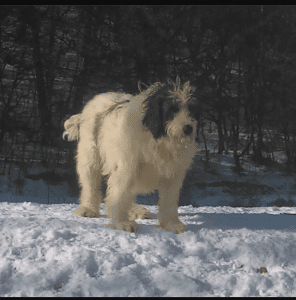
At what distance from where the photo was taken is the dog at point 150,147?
3635 mm

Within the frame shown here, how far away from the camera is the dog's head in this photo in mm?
3570

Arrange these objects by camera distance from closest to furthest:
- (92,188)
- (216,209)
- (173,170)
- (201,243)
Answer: (201,243), (173,170), (92,188), (216,209)

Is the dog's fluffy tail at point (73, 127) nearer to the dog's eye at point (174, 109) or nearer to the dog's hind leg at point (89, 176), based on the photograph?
the dog's hind leg at point (89, 176)

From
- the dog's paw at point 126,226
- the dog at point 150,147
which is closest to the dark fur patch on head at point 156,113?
the dog at point 150,147

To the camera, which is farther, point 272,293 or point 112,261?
point 112,261

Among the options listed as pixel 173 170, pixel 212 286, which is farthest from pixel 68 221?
pixel 212 286

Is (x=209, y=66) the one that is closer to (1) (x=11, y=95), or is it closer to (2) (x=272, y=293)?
(1) (x=11, y=95)

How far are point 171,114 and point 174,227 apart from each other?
124 cm

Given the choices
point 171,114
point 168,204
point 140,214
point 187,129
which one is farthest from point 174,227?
point 171,114

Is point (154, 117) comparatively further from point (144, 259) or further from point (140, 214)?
point (140, 214)

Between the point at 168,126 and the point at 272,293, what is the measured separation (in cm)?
174

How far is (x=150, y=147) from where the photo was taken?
3721 mm

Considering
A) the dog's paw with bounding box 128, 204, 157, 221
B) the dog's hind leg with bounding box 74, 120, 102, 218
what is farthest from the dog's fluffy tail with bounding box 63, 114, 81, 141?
the dog's paw with bounding box 128, 204, 157, 221

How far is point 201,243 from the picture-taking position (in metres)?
3.52
